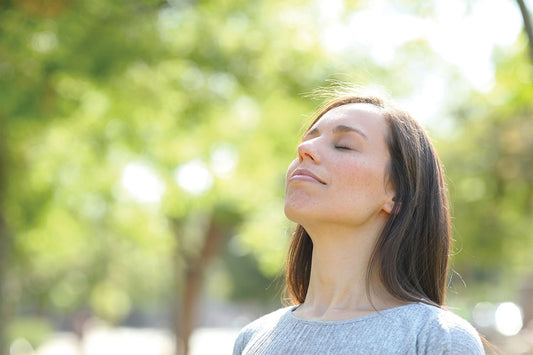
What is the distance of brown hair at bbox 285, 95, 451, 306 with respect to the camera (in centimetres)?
193

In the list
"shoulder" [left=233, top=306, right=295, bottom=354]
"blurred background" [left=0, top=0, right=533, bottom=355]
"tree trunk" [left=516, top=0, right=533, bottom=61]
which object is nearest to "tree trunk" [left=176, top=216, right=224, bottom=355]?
"blurred background" [left=0, top=0, right=533, bottom=355]

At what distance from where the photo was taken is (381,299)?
192 centimetres

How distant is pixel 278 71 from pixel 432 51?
210cm

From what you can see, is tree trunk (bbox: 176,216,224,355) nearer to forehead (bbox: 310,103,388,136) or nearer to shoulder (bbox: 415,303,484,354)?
forehead (bbox: 310,103,388,136)

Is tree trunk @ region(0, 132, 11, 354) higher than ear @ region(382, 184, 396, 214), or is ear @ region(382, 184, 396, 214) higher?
ear @ region(382, 184, 396, 214)

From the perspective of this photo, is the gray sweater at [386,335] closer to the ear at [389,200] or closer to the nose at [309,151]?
the ear at [389,200]

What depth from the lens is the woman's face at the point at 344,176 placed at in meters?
1.93

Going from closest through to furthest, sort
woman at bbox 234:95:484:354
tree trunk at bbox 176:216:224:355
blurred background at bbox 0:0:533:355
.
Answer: woman at bbox 234:95:484:354, blurred background at bbox 0:0:533:355, tree trunk at bbox 176:216:224:355

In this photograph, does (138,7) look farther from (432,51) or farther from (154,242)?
(154,242)

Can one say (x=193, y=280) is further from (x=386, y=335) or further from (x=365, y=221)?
(x=386, y=335)

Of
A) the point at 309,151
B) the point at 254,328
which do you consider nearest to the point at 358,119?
the point at 309,151

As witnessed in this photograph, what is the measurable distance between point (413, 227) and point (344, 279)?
0.24 metres

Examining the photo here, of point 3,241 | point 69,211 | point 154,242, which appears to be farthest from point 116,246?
point 3,241

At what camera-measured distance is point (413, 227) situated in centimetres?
195
